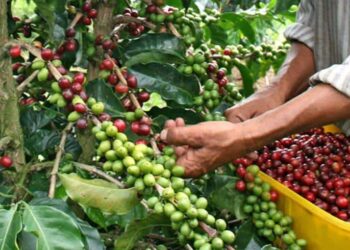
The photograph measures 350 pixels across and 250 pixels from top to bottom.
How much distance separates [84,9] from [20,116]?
361 mm

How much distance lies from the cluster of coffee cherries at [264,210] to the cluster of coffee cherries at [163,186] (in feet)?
0.84

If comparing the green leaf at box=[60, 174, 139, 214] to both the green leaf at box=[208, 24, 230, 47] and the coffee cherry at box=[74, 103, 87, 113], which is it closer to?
the coffee cherry at box=[74, 103, 87, 113]

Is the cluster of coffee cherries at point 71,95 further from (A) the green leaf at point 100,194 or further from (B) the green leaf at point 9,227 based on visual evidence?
(B) the green leaf at point 9,227

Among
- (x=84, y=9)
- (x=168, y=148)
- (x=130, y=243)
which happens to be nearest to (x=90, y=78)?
(x=84, y=9)

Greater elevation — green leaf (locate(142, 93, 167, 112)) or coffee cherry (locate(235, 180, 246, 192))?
green leaf (locate(142, 93, 167, 112))

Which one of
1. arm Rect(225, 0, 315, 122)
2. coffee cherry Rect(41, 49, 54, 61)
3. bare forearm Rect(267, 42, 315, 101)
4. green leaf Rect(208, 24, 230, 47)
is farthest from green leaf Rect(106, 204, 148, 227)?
green leaf Rect(208, 24, 230, 47)

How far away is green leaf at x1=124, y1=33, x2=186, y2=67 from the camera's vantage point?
194 centimetres

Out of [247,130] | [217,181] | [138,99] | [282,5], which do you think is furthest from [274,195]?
[282,5]

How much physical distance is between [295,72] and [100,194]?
3.95ft

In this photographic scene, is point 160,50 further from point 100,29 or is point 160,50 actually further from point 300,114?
point 300,114

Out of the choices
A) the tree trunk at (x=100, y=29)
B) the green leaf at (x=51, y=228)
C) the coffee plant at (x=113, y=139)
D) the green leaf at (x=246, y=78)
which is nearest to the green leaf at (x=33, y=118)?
the coffee plant at (x=113, y=139)

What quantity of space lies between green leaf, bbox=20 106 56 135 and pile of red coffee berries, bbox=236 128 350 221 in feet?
1.86

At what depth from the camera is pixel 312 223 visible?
1.82 metres

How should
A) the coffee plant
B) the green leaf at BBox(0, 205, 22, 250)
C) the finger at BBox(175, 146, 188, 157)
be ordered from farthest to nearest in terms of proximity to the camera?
the finger at BBox(175, 146, 188, 157)
the coffee plant
the green leaf at BBox(0, 205, 22, 250)
